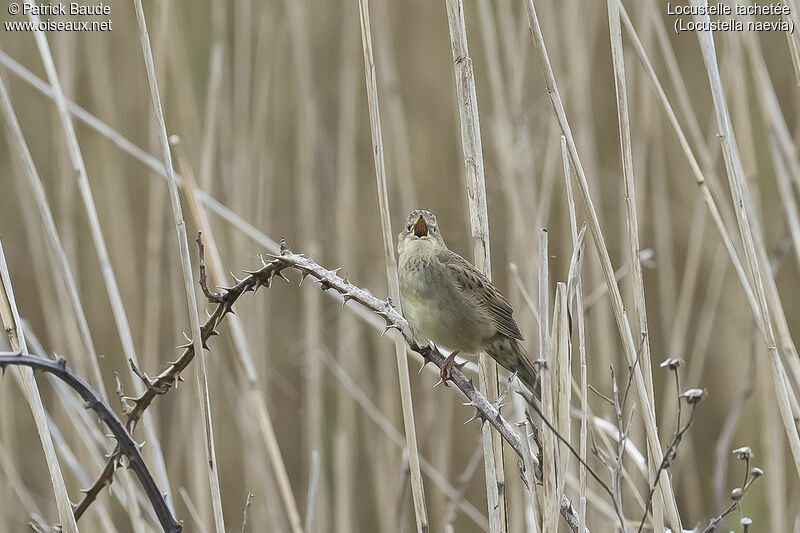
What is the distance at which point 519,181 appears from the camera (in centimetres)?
315

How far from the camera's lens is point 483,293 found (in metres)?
2.13

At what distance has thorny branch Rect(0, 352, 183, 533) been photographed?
108cm

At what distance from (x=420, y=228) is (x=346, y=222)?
Result: 2.88ft

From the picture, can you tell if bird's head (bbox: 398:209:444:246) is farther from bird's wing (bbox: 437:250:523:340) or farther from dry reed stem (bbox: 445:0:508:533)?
dry reed stem (bbox: 445:0:508:533)

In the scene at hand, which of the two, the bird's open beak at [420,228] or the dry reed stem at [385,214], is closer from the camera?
the dry reed stem at [385,214]

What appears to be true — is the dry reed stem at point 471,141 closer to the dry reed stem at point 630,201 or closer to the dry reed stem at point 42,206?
the dry reed stem at point 630,201

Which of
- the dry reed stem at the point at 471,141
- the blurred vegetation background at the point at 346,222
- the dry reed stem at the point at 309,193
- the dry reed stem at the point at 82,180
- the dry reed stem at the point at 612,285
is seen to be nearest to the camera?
the dry reed stem at the point at 612,285

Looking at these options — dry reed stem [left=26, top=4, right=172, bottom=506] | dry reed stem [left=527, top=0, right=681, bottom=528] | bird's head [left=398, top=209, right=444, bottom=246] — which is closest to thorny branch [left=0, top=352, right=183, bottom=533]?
dry reed stem [left=527, top=0, right=681, bottom=528]

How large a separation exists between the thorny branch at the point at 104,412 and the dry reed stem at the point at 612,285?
0.82m

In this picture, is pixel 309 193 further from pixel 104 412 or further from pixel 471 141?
pixel 104 412

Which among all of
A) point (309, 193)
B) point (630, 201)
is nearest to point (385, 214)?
point (630, 201)

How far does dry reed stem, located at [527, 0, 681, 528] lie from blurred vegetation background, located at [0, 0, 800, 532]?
0.88 meters

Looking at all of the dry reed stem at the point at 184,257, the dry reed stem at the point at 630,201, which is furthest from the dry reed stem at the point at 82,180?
the dry reed stem at the point at 630,201

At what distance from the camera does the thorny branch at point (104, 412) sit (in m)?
1.08
